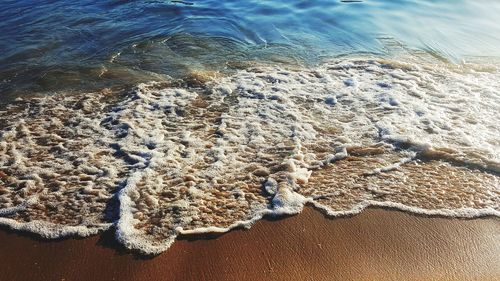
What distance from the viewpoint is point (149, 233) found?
361cm

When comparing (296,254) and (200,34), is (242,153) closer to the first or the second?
(296,254)

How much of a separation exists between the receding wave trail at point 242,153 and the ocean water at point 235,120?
20 mm

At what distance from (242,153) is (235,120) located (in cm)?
84

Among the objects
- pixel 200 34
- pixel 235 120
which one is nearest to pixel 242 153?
pixel 235 120

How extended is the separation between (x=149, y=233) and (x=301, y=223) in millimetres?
1376

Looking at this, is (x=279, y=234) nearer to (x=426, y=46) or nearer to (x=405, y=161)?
(x=405, y=161)

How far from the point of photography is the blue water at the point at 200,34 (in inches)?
277

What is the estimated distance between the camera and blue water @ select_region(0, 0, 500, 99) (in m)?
7.04

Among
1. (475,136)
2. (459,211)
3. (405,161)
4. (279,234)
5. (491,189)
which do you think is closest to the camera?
(279,234)

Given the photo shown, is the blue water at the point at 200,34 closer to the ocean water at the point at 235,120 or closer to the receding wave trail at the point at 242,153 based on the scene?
the ocean water at the point at 235,120

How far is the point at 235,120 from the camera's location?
17.9 ft

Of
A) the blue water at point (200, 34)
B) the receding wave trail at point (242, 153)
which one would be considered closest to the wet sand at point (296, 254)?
the receding wave trail at point (242, 153)

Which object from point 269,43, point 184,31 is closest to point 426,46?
point 269,43

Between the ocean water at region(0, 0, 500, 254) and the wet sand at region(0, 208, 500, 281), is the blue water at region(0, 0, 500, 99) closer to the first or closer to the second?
the ocean water at region(0, 0, 500, 254)
